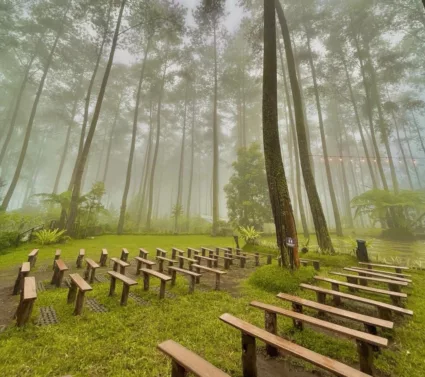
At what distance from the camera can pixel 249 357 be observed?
225cm

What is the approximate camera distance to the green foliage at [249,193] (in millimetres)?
18413

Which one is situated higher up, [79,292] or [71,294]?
[79,292]

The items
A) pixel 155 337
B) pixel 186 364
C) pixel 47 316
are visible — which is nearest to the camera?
pixel 186 364

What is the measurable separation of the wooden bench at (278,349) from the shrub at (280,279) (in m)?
3.11

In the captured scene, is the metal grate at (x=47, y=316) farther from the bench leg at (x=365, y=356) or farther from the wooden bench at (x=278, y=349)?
the bench leg at (x=365, y=356)

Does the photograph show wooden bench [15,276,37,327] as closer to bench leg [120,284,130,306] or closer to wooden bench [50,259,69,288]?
bench leg [120,284,130,306]

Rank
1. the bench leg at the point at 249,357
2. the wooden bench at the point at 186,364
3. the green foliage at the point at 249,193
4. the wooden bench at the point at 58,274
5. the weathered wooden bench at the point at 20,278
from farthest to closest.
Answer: the green foliage at the point at 249,193, the wooden bench at the point at 58,274, the weathered wooden bench at the point at 20,278, the bench leg at the point at 249,357, the wooden bench at the point at 186,364

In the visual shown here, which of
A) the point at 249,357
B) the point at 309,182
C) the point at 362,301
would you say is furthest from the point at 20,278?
the point at 309,182

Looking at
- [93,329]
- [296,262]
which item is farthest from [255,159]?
[93,329]

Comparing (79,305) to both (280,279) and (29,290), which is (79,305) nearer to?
(29,290)

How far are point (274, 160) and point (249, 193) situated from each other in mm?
12886

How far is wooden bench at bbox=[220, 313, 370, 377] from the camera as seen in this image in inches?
66.8

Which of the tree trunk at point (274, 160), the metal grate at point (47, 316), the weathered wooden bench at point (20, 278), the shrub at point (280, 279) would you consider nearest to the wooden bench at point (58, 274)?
the weathered wooden bench at point (20, 278)

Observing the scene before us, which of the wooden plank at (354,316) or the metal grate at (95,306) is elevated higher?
the wooden plank at (354,316)
